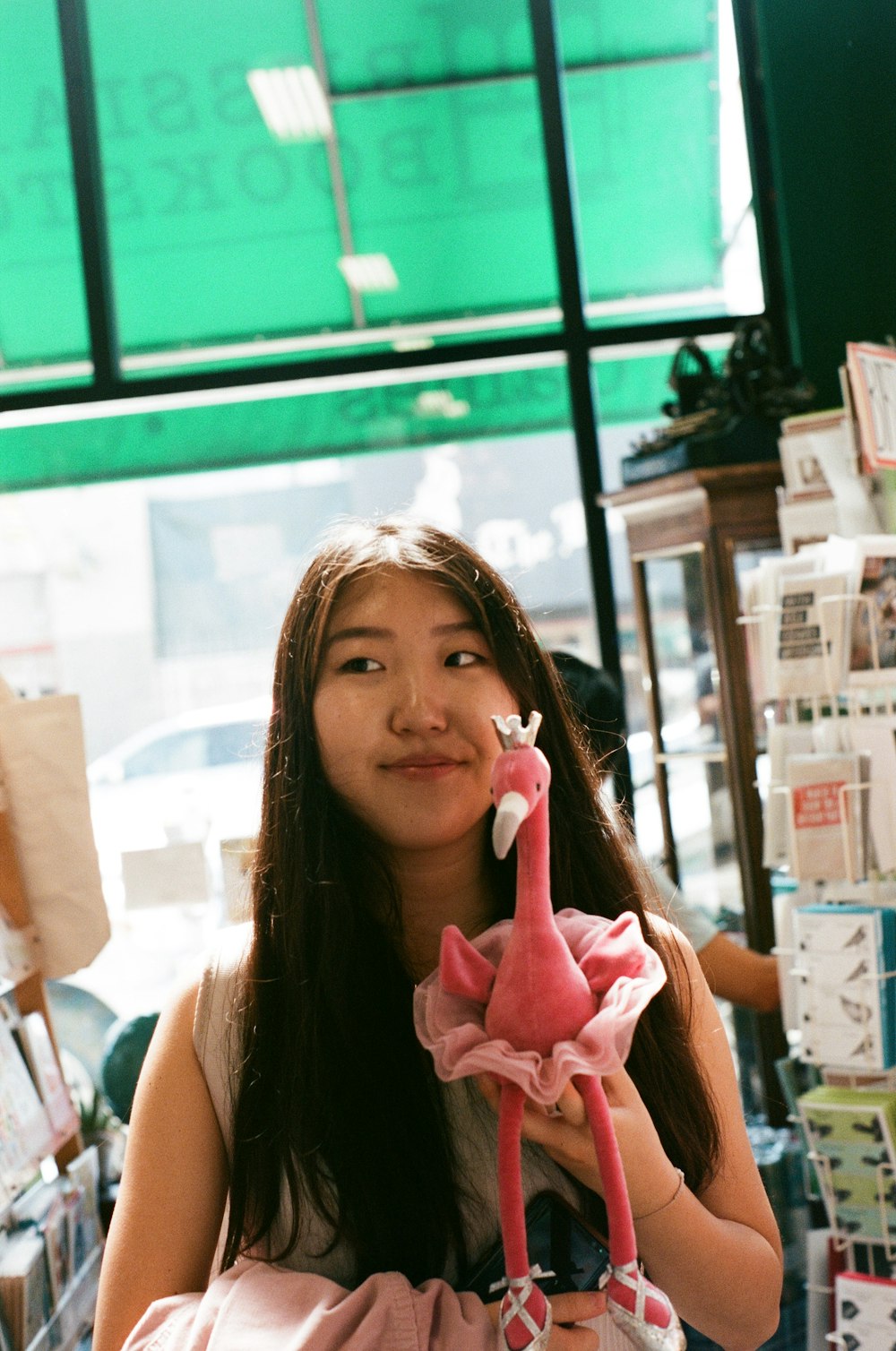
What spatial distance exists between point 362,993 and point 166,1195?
0.78 ft

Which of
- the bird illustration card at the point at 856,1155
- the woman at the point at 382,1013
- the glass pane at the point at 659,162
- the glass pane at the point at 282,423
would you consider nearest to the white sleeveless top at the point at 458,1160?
the woman at the point at 382,1013

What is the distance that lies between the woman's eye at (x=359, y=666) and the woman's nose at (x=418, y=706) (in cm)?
4

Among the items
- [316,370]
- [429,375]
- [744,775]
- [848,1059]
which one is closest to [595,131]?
[429,375]

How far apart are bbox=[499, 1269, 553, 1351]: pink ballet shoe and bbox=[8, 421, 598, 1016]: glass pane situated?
2997mm

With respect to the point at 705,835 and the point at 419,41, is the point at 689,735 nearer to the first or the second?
the point at 705,835

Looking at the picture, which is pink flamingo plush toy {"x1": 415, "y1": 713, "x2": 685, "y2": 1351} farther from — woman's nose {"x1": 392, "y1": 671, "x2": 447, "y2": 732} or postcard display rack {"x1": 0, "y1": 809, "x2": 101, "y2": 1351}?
postcard display rack {"x1": 0, "y1": 809, "x2": 101, "y2": 1351}

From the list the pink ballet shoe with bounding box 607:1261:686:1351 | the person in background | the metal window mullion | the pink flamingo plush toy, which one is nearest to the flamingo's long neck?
the pink flamingo plush toy

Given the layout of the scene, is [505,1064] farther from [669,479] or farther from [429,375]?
[429,375]

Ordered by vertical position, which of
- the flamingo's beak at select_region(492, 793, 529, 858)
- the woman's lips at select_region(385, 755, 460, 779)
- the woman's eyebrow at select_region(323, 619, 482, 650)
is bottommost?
the flamingo's beak at select_region(492, 793, 529, 858)

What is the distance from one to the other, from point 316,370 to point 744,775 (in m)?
1.80

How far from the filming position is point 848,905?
2396 mm

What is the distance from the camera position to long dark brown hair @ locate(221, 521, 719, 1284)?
3.41 feet

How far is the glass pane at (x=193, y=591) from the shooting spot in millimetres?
3760

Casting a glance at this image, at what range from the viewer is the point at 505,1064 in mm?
790
